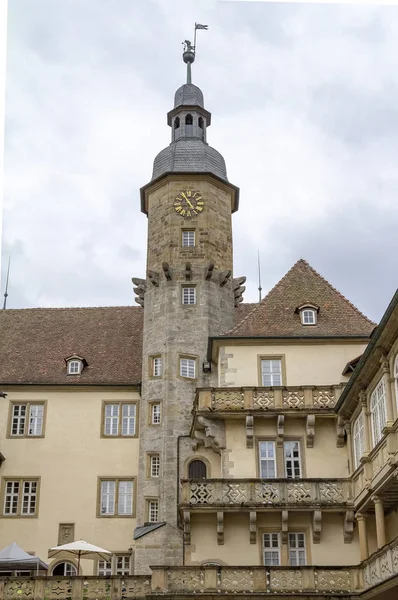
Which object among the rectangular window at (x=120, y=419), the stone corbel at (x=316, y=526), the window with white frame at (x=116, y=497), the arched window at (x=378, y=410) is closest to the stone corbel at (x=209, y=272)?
the rectangular window at (x=120, y=419)

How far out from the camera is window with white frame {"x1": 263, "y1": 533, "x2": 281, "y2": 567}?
94.8 ft

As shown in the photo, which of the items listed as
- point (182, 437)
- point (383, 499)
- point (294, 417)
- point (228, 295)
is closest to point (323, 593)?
point (383, 499)

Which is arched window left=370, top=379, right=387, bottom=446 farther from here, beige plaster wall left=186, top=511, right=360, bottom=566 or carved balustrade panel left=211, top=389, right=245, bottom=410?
carved balustrade panel left=211, top=389, right=245, bottom=410

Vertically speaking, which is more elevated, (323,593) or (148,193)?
(148,193)

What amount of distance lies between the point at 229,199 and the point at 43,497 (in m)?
14.6

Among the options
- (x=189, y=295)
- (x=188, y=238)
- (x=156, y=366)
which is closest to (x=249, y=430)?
(x=156, y=366)

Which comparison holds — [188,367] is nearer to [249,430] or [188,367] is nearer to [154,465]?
[154,465]

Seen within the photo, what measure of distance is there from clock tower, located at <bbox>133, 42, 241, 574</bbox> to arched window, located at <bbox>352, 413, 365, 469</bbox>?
6.67 meters

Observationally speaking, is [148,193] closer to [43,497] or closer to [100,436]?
[100,436]

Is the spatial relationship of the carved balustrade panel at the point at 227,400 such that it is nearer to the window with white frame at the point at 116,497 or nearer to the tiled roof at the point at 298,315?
the tiled roof at the point at 298,315

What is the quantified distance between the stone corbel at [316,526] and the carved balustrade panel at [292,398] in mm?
3597

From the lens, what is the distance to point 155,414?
3388 centimetres

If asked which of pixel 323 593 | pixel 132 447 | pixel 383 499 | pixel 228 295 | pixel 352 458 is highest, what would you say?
pixel 228 295

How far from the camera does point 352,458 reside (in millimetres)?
28719
